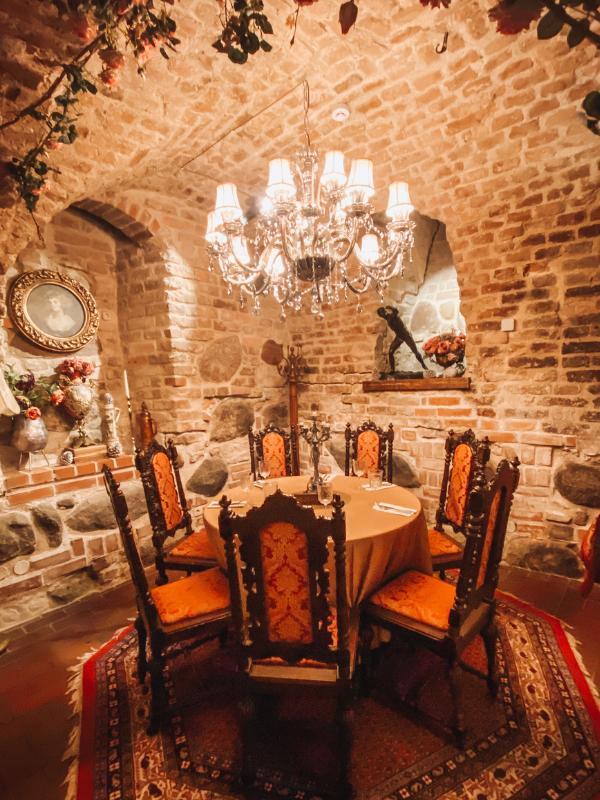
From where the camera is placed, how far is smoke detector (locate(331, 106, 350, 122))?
8.51 ft

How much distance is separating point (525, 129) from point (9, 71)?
2936 mm

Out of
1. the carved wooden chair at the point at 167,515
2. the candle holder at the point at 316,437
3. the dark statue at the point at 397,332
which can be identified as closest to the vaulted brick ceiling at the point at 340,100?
the dark statue at the point at 397,332

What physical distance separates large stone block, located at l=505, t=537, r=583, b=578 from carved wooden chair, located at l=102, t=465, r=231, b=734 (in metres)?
2.25

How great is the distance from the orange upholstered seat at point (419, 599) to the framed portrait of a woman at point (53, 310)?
9.66ft

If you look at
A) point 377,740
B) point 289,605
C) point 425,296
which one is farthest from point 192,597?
point 425,296

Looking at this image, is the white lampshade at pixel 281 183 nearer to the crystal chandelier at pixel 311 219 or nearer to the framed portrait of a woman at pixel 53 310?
the crystal chandelier at pixel 311 219

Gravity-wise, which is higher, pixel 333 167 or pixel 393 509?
pixel 333 167

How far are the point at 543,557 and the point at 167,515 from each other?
8.79 feet

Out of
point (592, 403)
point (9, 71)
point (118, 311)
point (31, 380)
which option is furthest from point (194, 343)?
point (592, 403)

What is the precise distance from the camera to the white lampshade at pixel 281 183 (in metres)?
2.01

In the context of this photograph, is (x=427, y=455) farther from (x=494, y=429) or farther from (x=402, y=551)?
(x=402, y=551)

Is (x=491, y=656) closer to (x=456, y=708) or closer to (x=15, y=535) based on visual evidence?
(x=456, y=708)

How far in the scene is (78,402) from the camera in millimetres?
3041

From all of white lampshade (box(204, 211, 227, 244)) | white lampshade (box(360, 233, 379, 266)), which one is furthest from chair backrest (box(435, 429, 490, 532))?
white lampshade (box(204, 211, 227, 244))
